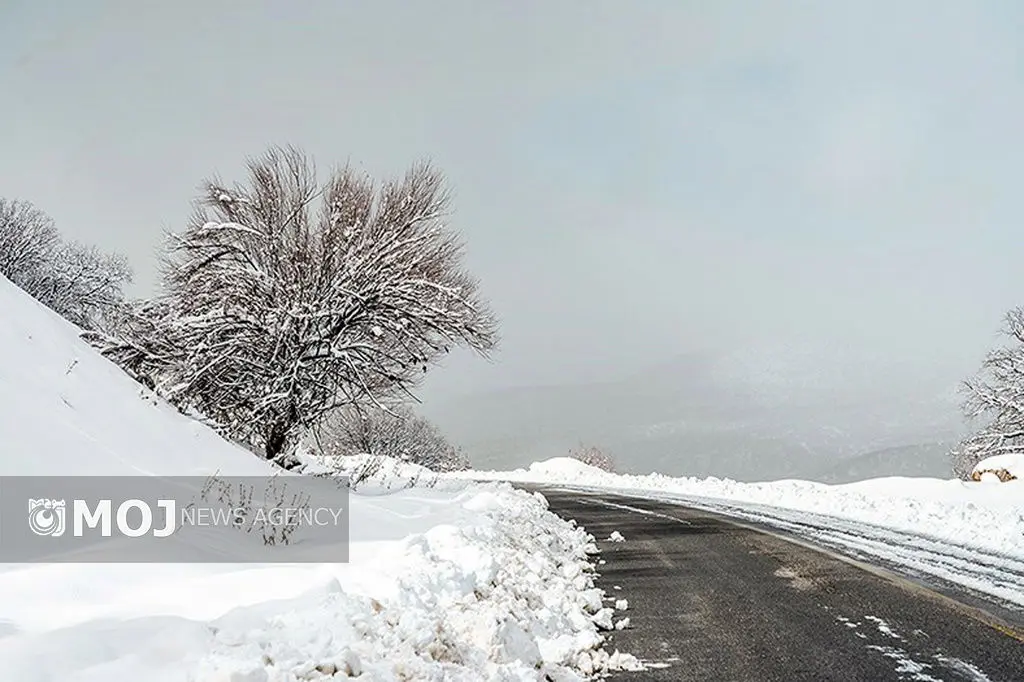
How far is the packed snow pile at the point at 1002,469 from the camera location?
1091 inches

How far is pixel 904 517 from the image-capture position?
52.0 ft

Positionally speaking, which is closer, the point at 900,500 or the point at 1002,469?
the point at 900,500

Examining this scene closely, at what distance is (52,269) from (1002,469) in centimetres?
4631

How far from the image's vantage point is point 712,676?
18.5ft

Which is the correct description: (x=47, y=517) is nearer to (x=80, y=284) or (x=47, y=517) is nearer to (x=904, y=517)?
(x=904, y=517)

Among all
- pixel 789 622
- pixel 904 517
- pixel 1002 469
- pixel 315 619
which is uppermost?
pixel 1002 469

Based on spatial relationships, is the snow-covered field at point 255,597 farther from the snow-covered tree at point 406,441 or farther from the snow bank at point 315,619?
the snow-covered tree at point 406,441

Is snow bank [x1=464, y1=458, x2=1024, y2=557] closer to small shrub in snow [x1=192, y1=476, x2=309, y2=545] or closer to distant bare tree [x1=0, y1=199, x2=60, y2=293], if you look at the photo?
small shrub in snow [x1=192, y1=476, x2=309, y2=545]

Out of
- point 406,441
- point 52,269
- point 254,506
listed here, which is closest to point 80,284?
point 52,269

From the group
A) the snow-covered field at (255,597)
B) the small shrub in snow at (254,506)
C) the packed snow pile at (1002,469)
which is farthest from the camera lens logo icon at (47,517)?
the packed snow pile at (1002,469)

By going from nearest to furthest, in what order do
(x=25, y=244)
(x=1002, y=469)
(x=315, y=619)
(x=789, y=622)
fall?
1. (x=315, y=619)
2. (x=789, y=622)
3. (x=1002, y=469)
4. (x=25, y=244)

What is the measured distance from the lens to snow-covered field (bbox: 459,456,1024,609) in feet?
32.3

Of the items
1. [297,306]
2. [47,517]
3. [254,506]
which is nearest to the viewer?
[47,517]

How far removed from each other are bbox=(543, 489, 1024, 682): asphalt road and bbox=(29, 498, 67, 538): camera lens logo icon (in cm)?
480
